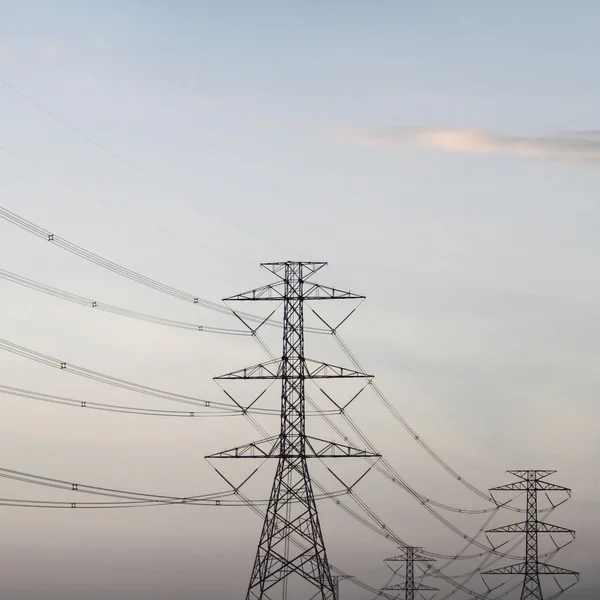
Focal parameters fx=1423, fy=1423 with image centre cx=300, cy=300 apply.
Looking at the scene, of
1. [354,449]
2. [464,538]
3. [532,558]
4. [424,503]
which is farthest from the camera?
[464,538]

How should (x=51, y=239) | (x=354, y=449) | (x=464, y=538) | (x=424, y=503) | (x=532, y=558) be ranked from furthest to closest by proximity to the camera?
(x=464, y=538) < (x=532, y=558) < (x=424, y=503) < (x=354, y=449) < (x=51, y=239)

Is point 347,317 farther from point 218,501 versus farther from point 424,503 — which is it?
point 424,503

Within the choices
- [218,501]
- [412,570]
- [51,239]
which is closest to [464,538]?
[412,570]

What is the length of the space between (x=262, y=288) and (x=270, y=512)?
13.2m

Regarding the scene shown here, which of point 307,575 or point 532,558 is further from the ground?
point 532,558

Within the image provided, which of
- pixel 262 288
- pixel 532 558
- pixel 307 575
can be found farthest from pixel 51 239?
pixel 532 558

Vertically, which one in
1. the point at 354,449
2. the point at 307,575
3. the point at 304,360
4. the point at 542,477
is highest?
the point at 542,477

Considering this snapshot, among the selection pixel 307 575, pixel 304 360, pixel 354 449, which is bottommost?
pixel 307 575

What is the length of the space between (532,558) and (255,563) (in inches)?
1838

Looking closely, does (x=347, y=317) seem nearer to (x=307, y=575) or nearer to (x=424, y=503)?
(x=307, y=575)

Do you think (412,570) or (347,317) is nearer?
(347,317)

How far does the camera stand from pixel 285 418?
8138 centimetres

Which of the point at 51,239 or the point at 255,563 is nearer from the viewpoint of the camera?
the point at 51,239

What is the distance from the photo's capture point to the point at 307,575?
7988 cm
